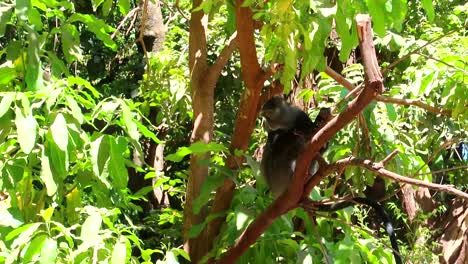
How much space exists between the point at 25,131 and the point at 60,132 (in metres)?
0.09

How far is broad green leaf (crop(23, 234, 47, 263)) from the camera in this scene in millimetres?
1625

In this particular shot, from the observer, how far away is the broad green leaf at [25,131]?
66.6 inches

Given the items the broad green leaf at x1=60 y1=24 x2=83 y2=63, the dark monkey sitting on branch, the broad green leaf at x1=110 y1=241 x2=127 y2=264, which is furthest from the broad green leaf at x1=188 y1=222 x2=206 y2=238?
the broad green leaf at x1=110 y1=241 x2=127 y2=264

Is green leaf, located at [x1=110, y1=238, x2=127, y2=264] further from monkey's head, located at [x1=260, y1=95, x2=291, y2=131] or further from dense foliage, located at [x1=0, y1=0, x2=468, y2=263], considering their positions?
monkey's head, located at [x1=260, y1=95, x2=291, y2=131]

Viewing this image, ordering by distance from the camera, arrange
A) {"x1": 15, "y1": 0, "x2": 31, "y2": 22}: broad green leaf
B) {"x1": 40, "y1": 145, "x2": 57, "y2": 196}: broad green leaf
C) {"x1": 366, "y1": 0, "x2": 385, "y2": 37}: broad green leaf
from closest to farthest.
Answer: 1. {"x1": 366, "y1": 0, "x2": 385, "y2": 37}: broad green leaf
2. {"x1": 15, "y1": 0, "x2": 31, "y2": 22}: broad green leaf
3. {"x1": 40, "y1": 145, "x2": 57, "y2": 196}: broad green leaf

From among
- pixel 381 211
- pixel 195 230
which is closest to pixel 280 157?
pixel 195 230

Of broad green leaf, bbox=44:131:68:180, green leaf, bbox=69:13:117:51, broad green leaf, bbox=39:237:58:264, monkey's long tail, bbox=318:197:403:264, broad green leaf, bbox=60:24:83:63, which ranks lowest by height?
monkey's long tail, bbox=318:197:403:264

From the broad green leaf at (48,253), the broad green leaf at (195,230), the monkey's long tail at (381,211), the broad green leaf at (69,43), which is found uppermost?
the broad green leaf at (69,43)

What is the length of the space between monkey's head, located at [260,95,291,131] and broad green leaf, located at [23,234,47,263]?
174cm

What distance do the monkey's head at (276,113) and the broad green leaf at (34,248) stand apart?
174 centimetres

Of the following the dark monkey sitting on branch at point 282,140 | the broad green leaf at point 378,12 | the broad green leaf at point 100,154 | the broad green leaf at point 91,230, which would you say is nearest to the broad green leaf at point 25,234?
the broad green leaf at point 91,230

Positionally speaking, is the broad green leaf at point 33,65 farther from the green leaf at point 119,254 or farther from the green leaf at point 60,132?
the green leaf at point 119,254

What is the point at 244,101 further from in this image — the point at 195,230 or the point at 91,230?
the point at 91,230

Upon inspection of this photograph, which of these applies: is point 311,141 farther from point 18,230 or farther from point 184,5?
point 184,5
